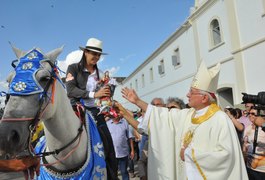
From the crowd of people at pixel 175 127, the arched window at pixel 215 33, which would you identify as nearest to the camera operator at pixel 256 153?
the crowd of people at pixel 175 127

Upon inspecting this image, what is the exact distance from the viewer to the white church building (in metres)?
12.6

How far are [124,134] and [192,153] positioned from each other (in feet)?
12.8

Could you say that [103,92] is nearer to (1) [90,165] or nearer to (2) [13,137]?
(1) [90,165]

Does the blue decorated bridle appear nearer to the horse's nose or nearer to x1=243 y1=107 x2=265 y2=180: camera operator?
the horse's nose

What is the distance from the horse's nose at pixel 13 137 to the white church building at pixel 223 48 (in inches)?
468

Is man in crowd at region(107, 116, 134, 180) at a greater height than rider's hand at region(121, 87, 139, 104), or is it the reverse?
rider's hand at region(121, 87, 139, 104)

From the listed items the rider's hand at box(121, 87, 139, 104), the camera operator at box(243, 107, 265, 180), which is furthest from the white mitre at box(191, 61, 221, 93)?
the camera operator at box(243, 107, 265, 180)

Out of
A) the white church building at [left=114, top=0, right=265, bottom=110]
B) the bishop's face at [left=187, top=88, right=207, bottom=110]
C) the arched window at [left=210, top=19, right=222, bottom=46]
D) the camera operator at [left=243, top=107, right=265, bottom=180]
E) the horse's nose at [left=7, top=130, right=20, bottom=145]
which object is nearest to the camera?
the horse's nose at [left=7, top=130, right=20, bottom=145]

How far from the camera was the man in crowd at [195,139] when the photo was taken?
3.18 meters

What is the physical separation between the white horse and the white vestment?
878 mm

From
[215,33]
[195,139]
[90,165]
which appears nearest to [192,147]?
[195,139]

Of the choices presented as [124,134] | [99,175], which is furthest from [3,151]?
[124,134]

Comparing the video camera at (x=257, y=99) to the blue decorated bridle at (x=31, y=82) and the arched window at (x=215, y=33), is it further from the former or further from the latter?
the arched window at (x=215, y=33)

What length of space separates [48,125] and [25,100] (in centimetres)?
46
